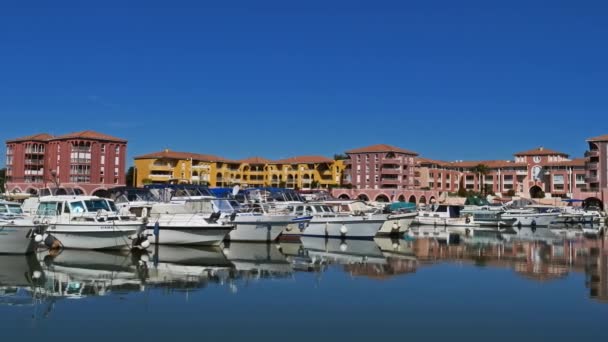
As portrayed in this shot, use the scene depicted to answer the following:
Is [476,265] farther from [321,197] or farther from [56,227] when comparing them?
[321,197]

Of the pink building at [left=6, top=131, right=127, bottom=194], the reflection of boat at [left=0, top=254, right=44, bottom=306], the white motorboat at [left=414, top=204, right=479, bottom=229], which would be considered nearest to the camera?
the reflection of boat at [left=0, top=254, right=44, bottom=306]

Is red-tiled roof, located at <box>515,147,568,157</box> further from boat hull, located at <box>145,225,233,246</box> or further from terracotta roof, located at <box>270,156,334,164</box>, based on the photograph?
boat hull, located at <box>145,225,233,246</box>

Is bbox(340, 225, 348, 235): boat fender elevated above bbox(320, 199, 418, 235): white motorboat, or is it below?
below

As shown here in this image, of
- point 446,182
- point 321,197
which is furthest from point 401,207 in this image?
point 446,182

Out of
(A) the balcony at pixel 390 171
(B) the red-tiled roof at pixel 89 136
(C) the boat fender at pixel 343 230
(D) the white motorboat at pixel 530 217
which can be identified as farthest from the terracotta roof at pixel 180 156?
(C) the boat fender at pixel 343 230

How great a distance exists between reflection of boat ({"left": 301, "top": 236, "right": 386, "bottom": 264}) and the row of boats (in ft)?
4.36

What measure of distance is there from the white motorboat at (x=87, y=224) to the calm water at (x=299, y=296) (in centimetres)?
103

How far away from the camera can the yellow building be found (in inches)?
4796

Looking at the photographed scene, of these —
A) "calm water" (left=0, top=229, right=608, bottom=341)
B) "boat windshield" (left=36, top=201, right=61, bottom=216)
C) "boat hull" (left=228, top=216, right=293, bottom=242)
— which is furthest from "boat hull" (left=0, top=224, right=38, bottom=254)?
"boat hull" (left=228, top=216, right=293, bottom=242)

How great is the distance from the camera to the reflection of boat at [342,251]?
29594mm

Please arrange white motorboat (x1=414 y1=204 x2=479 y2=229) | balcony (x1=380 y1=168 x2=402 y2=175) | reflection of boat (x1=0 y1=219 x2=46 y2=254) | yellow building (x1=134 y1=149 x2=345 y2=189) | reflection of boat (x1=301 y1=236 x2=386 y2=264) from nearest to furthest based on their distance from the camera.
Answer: reflection of boat (x1=0 y1=219 x2=46 y2=254), reflection of boat (x1=301 y1=236 x2=386 y2=264), white motorboat (x1=414 y1=204 x2=479 y2=229), balcony (x1=380 y1=168 x2=402 y2=175), yellow building (x1=134 y1=149 x2=345 y2=189)

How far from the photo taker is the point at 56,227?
30.9 metres

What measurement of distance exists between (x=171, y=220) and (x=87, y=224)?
196 inches

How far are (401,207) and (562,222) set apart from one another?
77.7 feet
